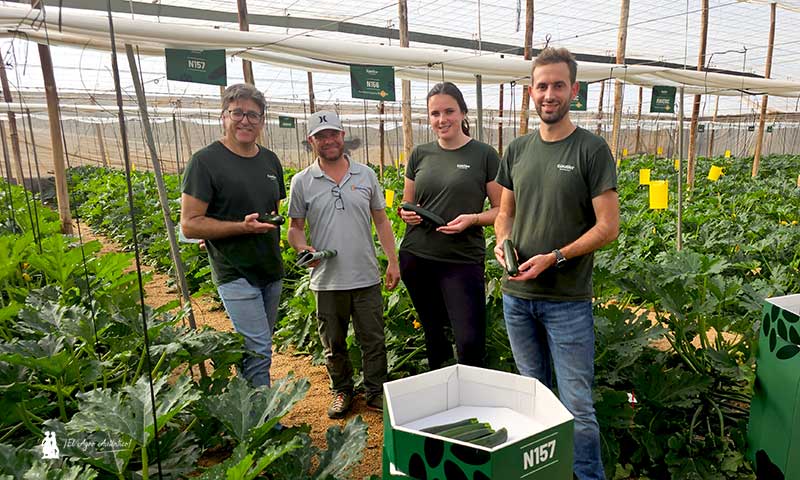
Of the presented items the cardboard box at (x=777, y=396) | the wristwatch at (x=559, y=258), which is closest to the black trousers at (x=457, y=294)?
the wristwatch at (x=559, y=258)

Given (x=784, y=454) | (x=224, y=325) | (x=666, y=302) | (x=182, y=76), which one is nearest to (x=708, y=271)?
(x=666, y=302)

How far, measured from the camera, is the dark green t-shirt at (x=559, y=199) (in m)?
2.16

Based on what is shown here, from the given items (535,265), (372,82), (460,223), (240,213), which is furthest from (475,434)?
(372,82)

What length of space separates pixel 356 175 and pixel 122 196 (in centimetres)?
1060

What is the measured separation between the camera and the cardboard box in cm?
213

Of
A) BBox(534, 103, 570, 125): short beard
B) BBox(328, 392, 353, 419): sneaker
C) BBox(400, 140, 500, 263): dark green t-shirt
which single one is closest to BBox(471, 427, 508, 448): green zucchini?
BBox(534, 103, 570, 125): short beard

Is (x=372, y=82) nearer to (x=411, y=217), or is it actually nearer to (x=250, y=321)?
(x=411, y=217)

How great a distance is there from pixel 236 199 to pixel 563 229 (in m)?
1.65

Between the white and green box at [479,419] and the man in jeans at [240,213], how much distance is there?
4.80 ft

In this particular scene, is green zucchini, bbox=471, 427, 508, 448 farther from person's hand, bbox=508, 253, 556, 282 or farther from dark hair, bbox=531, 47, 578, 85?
dark hair, bbox=531, 47, 578, 85

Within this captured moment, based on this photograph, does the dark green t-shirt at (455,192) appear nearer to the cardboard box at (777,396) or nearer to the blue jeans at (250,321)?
the blue jeans at (250,321)

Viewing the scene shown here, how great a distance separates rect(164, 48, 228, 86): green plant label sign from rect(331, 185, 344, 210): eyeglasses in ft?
3.65

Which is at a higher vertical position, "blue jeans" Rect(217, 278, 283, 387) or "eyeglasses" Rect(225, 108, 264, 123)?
"eyeglasses" Rect(225, 108, 264, 123)

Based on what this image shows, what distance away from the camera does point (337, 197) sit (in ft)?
10.4
